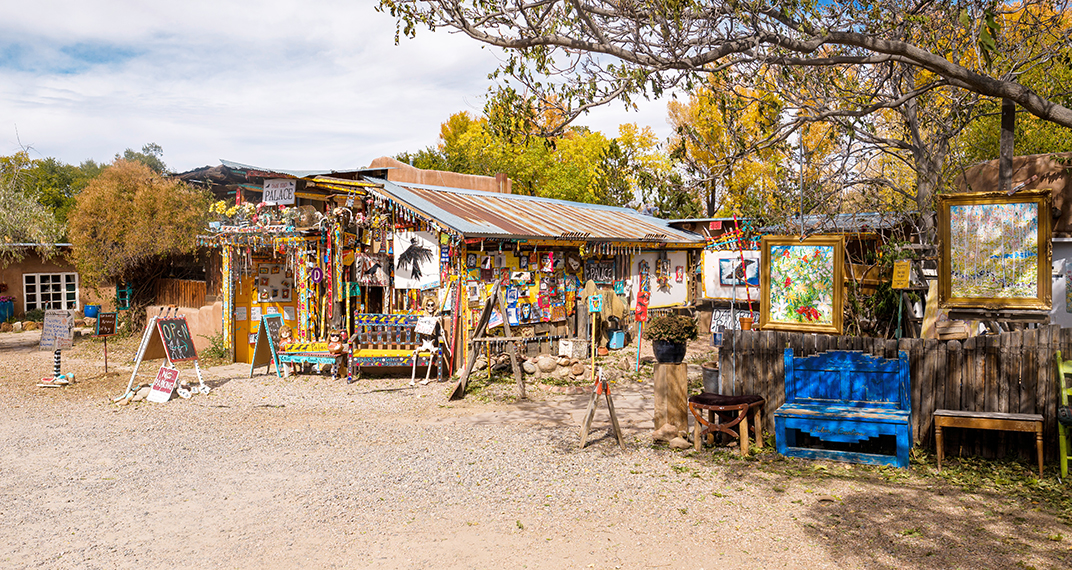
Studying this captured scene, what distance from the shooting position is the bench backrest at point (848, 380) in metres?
7.14

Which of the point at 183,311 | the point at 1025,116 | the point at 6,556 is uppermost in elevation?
the point at 1025,116

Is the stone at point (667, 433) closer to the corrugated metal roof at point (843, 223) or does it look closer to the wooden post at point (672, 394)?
the wooden post at point (672, 394)

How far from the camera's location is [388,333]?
502 inches

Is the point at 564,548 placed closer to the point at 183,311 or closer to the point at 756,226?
the point at 756,226

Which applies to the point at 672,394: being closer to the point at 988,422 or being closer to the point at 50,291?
the point at 988,422

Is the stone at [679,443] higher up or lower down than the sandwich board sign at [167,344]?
lower down

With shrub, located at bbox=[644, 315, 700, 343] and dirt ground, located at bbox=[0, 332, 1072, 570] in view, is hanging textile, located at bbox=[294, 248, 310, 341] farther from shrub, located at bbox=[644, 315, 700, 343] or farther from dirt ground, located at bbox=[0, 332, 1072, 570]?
shrub, located at bbox=[644, 315, 700, 343]

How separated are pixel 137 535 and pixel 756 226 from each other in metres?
15.2

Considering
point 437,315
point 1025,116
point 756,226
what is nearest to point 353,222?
point 437,315

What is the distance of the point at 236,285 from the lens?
603 inches

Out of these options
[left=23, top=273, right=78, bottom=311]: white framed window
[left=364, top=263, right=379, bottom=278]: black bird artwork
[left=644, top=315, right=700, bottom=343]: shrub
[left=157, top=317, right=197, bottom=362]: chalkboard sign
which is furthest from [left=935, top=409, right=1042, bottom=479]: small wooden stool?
[left=23, top=273, right=78, bottom=311]: white framed window

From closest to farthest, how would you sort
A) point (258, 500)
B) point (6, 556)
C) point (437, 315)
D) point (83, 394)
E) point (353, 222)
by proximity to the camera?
point (6, 556) → point (258, 500) → point (83, 394) → point (437, 315) → point (353, 222)

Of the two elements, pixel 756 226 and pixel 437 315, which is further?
pixel 756 226

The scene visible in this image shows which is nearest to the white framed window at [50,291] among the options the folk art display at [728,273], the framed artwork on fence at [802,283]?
the folk art display at [728,273]
